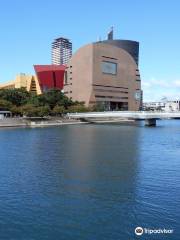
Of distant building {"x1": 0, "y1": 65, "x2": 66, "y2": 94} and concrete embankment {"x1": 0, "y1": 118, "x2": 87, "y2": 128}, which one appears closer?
concrete embankment {"x1": 0, "y1": 118, "x2": 87, "y2": 128}

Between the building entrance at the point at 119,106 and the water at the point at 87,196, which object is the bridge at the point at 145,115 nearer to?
the water at the point at 87,196

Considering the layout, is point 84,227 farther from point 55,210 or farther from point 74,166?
point 74,166

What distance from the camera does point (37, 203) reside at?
21.4 metres

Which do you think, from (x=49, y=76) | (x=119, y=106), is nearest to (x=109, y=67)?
(x=119, y=106)

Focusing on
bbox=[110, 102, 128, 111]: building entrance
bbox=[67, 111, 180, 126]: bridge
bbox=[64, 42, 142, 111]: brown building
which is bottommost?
bbox=[67, 111, 180, 126]: bridge

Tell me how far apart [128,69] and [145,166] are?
145 metres

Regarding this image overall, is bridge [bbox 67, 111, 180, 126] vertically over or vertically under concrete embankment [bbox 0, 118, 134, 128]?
over

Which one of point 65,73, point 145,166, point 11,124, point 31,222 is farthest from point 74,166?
point 65,73

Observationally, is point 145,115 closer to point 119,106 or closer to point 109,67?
point 109,67

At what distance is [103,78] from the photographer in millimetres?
163750

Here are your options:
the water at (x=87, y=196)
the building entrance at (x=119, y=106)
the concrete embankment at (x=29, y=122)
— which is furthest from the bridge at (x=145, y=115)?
the building entrance at (x=119, y=106)

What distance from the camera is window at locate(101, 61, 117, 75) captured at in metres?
164

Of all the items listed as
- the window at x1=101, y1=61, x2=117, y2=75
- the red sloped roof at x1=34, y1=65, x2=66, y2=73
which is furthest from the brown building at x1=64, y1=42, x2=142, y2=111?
the red sloped roof at x1=34, y1=65, x2=66, y2=73

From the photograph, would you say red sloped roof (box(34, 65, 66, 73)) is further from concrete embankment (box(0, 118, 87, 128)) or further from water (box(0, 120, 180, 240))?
water (box(0, 120, 180, 240))
